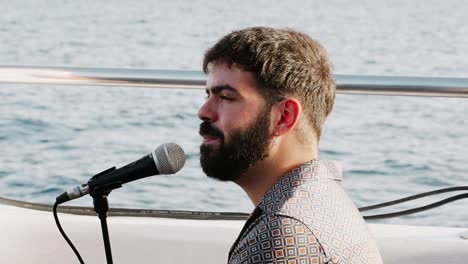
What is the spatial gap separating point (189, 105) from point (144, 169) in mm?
9203

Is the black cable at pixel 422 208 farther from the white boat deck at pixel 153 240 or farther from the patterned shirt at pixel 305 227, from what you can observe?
the patterned shirt at pixel 305 227

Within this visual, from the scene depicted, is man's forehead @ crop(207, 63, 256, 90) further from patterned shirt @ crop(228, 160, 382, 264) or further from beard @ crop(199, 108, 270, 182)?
patterned shirt @ crop(228, 160, 382, 264)

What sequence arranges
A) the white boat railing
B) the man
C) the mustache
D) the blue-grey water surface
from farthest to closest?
1. the blue-grey water surface
2. the white boat railing
3. the mustache
4. the man

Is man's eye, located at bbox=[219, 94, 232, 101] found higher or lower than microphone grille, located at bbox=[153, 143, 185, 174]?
higher

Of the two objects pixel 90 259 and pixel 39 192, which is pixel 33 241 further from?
pixel 39 192

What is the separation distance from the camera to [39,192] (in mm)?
8055

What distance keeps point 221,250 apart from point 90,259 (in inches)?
13.5

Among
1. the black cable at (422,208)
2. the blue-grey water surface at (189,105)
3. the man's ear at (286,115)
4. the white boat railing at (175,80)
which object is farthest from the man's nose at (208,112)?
the blue-grey water surface at (189,105)

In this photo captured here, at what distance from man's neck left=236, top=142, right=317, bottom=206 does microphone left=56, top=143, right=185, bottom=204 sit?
152 millimetres

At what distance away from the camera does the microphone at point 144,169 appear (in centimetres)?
167

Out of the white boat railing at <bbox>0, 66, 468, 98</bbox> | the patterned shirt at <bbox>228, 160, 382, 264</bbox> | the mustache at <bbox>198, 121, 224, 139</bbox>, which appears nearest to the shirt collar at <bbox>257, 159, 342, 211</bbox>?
the patterned shirt at <bbox>228, 160, 382, 264</bbox>

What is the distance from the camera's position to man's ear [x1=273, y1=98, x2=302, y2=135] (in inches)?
62.6

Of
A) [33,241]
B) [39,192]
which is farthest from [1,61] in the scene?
[33,241]

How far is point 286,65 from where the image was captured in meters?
1.60
